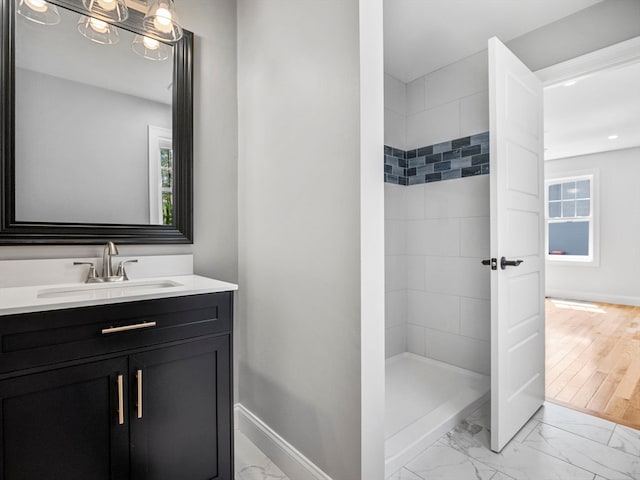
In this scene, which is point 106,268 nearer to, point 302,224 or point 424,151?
point 302,224

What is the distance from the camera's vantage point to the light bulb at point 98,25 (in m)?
1.51

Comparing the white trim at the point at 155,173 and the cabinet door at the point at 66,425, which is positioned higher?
the white trim at the point at 155,173

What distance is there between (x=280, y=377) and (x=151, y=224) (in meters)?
0.98

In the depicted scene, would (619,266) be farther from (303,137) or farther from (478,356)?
(303,137)

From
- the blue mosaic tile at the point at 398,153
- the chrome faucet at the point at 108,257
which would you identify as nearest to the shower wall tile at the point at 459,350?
the blue mosaic tile at the point at 398,153

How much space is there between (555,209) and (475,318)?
199 inches

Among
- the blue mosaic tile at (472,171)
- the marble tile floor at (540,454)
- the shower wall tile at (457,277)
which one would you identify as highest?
the blue mosaic tile at (472,171)

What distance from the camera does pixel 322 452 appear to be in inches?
53.6

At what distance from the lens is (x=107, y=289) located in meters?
1.30

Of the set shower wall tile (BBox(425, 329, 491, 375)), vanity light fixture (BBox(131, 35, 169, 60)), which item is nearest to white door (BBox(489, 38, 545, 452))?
shower wall tile (BBox(425, 329, 491, 375))

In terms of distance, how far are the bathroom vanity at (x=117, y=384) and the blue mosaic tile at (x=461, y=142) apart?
212 cm

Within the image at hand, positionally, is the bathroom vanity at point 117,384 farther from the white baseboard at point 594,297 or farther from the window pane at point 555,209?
the window pane at point 555,209

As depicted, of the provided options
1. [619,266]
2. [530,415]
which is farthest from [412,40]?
[619,266]

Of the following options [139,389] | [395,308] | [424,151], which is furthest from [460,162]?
[139,389]
